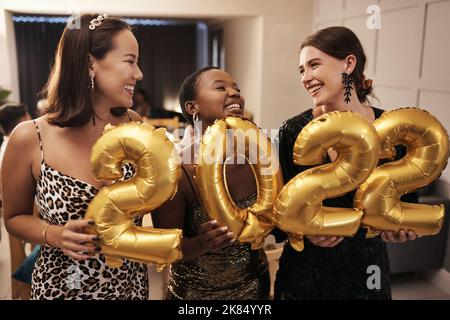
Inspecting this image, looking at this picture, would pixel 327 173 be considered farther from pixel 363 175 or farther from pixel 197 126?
pixel 197 126

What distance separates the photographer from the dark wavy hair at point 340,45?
946mm

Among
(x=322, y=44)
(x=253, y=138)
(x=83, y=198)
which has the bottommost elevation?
(x=83, y=198)

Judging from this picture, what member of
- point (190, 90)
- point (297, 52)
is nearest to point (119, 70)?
point (190, 90)

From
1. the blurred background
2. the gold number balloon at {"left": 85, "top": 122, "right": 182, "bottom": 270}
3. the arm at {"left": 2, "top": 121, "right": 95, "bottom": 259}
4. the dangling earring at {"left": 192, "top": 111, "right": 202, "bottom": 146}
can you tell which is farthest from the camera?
the blurred background

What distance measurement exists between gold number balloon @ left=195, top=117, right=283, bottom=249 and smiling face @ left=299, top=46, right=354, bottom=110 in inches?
7.3

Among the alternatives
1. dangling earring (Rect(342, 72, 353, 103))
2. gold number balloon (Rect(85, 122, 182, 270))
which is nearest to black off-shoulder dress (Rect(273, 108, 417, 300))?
dangling earring (Rect(342, 72, 353, 103))

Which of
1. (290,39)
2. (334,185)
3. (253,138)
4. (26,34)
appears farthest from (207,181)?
(26,34)

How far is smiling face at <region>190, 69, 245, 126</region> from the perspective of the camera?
94 centimetres

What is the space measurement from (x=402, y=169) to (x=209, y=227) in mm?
411

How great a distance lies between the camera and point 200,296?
3.64ft

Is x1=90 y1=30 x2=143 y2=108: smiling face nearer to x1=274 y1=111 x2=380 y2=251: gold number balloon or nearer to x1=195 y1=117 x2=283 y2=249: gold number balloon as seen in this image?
x1=195 y1=117 x2=283 y2=249: gold number balloon

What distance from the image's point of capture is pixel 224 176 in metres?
0.83
